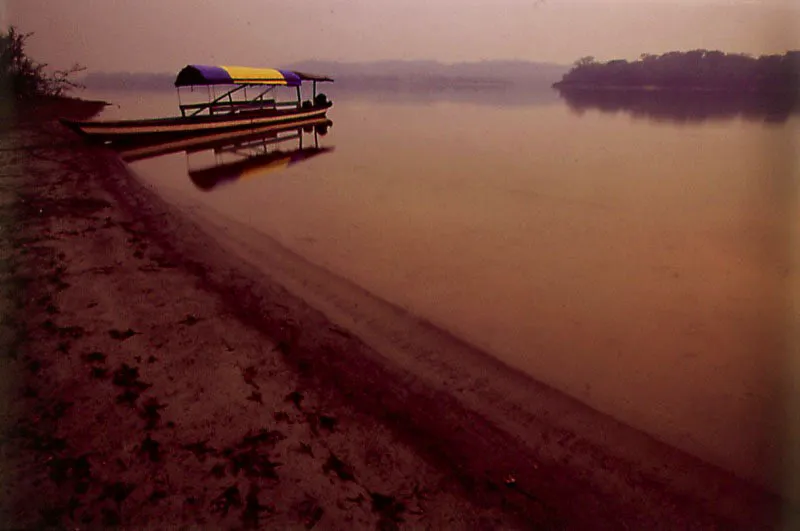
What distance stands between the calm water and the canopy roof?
172 inches

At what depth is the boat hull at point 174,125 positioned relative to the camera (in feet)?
59.1

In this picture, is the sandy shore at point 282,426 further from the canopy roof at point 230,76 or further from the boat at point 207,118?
the canopy roof at point 230,76

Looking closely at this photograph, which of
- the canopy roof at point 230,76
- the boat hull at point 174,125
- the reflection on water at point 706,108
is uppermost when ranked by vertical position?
the reflection on water at point 706,108

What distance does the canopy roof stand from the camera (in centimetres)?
2130

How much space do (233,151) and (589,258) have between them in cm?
1872

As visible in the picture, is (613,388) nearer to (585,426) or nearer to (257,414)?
(585,426)

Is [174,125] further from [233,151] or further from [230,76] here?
[230,76]

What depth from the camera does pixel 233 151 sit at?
71.0 ft

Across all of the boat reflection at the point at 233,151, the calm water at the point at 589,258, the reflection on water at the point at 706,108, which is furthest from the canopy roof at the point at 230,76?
the reflection on water at the point at 706,108

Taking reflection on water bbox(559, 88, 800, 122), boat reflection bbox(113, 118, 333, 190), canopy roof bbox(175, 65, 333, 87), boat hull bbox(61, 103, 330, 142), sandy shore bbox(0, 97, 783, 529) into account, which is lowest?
sandy shore bbox(0, 97, 783, 529)

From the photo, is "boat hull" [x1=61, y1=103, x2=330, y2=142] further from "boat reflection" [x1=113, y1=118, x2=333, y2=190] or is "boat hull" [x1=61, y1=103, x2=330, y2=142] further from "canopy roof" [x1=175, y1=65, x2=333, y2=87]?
"canopy roof" [x1=175, y1=65, x2=333, y2=87]

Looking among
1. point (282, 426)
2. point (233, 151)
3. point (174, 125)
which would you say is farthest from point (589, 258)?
point (174, 125)

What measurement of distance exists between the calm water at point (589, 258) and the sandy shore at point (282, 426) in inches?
32.9

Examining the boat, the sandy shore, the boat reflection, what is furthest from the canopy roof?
the sandy shore
